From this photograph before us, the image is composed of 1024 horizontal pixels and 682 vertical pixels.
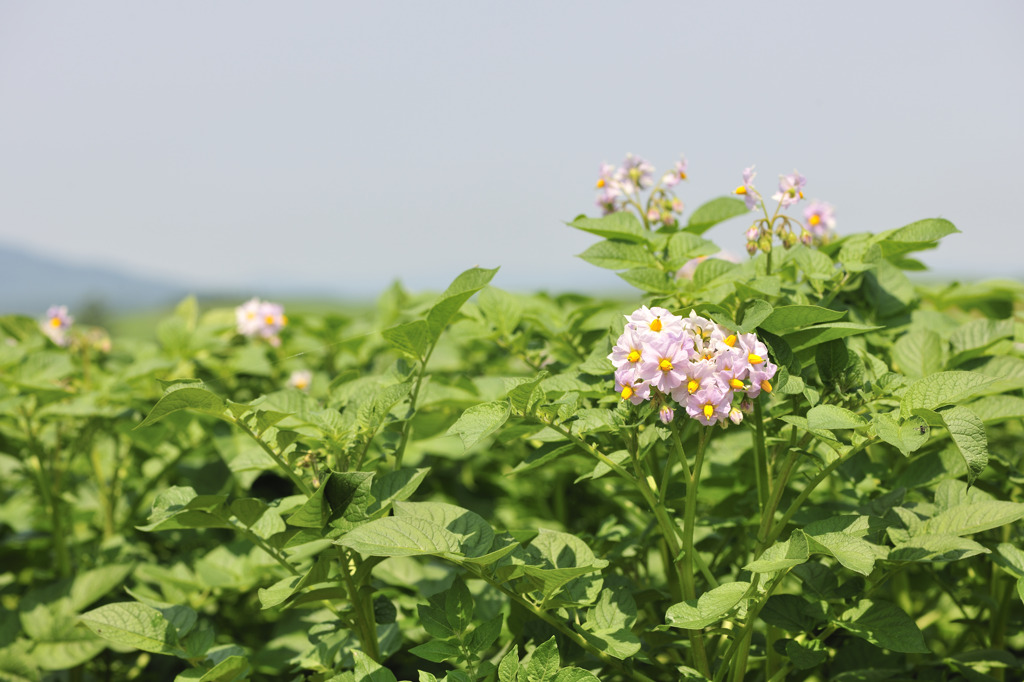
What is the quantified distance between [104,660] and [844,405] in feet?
6.97

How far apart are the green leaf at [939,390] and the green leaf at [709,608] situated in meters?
0.34

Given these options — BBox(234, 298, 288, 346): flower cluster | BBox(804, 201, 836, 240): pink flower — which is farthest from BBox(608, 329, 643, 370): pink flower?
BBox(234, 298, 288, 346): flower cluster

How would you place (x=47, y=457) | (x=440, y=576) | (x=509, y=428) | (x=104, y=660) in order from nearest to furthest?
(x=509, y=428), (x=440, y=576), (x=104, y=660), (x=47, y=457)

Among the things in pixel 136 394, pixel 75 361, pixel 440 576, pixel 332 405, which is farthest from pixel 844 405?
pixel 75 361

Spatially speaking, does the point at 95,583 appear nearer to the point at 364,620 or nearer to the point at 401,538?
the point at 364,620

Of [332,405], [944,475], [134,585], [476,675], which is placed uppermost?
[332,405]

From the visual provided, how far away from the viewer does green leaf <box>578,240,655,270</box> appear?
1.45 meters

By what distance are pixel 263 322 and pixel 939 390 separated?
96.0 inches

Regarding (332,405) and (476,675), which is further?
(332,405)

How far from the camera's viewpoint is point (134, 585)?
7.25 feet

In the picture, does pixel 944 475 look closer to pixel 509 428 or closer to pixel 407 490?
pixel 509 428

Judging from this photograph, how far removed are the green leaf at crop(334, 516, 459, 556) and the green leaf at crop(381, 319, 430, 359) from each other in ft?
1.02

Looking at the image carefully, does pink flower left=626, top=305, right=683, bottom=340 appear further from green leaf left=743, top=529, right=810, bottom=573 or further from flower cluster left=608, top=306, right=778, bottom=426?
green leaf left=743, top=529, right=810, bottom=573

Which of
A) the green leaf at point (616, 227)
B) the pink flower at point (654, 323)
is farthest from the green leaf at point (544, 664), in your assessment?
the green leaf at point (616, 227)
